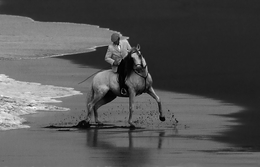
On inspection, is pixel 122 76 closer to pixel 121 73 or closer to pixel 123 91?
pixel 121 73

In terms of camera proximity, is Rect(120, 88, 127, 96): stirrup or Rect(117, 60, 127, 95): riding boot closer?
Rect(117, 60, 127, 95): riding boot

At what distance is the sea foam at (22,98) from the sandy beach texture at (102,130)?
0.07 ft

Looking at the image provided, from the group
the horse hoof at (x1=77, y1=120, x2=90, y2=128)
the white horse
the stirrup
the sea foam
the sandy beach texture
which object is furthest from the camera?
the sea foam

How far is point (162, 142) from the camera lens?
2028cm

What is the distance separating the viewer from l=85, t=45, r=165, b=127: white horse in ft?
74.9

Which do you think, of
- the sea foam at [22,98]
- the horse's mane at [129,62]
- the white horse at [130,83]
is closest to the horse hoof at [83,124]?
the white horse at [130,83]

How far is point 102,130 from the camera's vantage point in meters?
22.4

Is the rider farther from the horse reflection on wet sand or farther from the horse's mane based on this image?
the horse reflection on wet sand

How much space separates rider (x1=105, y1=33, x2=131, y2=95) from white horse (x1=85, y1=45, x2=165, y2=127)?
0.10 meters

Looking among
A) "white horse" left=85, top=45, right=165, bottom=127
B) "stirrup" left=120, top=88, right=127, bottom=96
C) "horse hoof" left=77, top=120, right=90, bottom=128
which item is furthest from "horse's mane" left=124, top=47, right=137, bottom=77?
"horse hoof" left=77, top=120, right=90, bottom=128

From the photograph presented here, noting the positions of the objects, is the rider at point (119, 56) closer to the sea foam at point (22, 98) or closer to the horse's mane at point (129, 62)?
the horse's mane at point (129, 62)

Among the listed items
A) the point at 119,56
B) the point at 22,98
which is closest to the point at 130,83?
the point at 119,56

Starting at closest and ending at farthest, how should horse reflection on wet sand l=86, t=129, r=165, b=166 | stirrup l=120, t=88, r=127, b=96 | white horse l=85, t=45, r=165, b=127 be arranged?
horse reflection on wet sand l=86, t=129, r=165, b=166 < white horse l=85, t=45, r=165, b=127 < stirrup l=120, t=88, r=127, b=96

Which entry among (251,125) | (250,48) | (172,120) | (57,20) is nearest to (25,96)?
(172,120)
